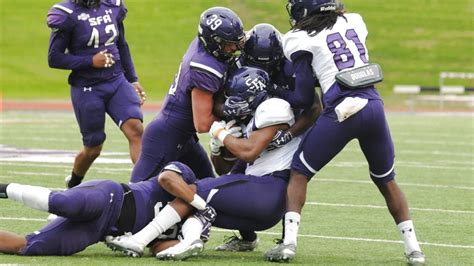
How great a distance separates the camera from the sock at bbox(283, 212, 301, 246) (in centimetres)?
614

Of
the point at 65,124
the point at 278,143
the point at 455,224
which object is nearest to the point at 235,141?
the point at 278,143

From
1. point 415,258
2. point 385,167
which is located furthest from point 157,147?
point 415,258

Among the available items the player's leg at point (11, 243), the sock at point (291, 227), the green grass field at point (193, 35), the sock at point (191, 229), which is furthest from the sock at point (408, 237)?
the green grass field at point (193, 35)

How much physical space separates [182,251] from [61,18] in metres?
3.45

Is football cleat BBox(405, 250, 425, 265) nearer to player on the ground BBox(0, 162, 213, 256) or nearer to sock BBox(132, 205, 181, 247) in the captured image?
player on the ground BBox(0, 162, 213, 256)

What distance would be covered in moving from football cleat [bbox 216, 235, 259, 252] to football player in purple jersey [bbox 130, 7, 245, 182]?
0.71 meters

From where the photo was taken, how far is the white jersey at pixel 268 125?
20.7 ft

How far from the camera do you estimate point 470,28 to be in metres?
41.2

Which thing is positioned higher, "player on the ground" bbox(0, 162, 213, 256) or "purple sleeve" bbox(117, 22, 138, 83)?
"player on the ground" bbox(0, 162, 213, 256)

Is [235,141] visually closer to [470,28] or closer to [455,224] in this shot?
[455,224]

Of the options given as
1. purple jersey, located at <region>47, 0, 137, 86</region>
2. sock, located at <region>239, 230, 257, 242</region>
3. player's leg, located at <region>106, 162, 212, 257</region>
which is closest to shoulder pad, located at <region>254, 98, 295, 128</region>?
player's leg, located at <region>106, 162, 212, 257</region>

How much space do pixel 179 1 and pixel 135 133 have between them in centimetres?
3459

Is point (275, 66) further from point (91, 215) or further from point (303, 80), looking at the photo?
point (91, 215)

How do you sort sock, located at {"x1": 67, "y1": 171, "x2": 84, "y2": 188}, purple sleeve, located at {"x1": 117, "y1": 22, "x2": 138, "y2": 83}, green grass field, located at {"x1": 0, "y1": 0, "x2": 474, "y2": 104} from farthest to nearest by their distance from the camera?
green grass field, located at {"x1": 0, "y1": 0, "x2": 474, "y2": 104} < purple sleeve, located at {"x1": 117, "y1": 22, "x2": 138, "y2": 83} < sock, located at {"x1": 67, "y1": 171, "x2": 84, "y2": 188}
